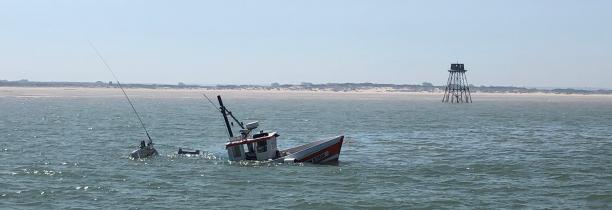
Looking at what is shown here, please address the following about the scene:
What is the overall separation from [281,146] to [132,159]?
39.9 feet

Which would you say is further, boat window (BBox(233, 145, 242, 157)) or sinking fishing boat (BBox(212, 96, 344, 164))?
boat window (BBox(233, 145, 242, 157))

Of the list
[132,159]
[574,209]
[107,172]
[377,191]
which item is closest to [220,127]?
[132,159]

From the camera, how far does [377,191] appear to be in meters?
29.3

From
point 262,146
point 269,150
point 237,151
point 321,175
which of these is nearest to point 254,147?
point 262,146

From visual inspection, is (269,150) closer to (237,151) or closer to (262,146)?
(262,146)

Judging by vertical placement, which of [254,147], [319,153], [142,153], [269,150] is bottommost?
[142,153]

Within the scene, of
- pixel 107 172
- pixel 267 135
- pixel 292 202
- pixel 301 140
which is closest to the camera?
pixel 292 202

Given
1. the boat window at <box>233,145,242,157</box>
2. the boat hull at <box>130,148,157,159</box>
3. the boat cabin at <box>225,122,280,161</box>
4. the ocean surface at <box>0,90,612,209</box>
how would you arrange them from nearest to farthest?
the ocean surface at <box>0,90,612,209</box> → the boat cabin at <box>225,122,280,161</box> → the boat window at <box>233,145,242,157</box> → the boat hull at <box>130,148,157,159</box>

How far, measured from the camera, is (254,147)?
3738 cm

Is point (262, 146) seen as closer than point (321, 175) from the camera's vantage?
No

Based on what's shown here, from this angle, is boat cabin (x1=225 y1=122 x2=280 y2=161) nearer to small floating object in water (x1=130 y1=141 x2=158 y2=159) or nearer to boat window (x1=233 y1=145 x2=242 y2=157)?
boat window (x1=233 y1=145 x2=242 y2=157)

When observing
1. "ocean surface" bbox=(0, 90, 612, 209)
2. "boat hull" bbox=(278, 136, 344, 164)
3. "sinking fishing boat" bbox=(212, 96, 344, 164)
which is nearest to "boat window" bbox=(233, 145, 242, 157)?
"sinking fishing boat" bbox=(212, 96, 344, 164)

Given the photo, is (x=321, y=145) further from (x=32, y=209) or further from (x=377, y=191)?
(x=32, y=209)

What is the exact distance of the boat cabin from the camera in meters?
37.1
